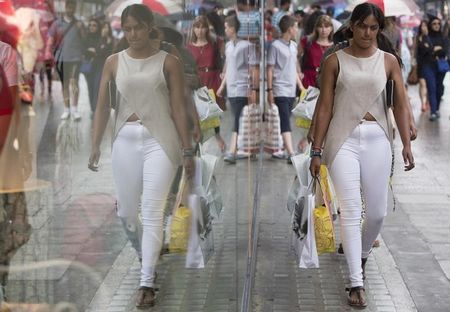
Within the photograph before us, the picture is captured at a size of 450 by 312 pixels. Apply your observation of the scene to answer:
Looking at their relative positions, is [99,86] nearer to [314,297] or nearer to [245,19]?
[314,297]

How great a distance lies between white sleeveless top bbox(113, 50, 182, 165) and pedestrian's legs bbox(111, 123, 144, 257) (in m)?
0.04

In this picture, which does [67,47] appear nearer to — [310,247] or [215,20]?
[215,20]

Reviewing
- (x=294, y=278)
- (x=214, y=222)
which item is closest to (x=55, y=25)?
(x=214, y=222)

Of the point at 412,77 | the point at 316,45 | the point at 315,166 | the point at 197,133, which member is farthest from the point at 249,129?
the point at 412,77

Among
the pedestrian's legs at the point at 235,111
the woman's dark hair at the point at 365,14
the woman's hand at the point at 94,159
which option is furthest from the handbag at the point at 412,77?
the woman's hand at the point at 94,159

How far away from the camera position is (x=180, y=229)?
2377 mm

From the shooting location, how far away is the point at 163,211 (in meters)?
2.15

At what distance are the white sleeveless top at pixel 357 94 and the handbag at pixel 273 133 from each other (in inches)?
210

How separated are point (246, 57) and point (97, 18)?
4091 mm

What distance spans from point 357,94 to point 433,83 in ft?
31.7

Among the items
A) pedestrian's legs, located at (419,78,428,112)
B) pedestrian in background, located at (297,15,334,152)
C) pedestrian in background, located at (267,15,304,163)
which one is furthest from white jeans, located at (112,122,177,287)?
pedestrian's legs, located at (419,78,428,112)

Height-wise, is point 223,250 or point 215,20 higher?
point 215,20

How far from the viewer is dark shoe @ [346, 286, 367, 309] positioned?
5.08m

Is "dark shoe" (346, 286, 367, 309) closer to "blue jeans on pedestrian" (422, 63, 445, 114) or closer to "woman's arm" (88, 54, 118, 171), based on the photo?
"woman's arm" (88, 54, 118, 171)
